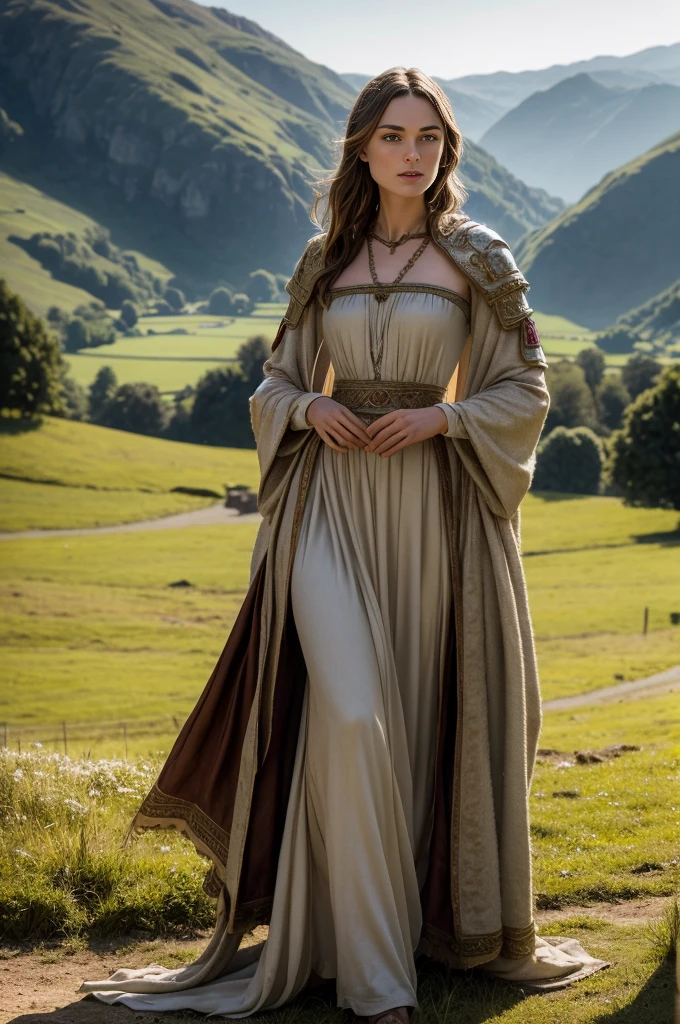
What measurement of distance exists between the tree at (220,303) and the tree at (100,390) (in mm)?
43370

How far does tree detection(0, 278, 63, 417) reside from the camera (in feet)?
224

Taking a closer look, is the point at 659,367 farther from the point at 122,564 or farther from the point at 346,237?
the point at 346,237

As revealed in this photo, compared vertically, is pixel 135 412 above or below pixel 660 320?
below

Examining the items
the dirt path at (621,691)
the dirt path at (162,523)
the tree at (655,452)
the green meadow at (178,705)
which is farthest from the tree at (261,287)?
the dirt path at (621,691)

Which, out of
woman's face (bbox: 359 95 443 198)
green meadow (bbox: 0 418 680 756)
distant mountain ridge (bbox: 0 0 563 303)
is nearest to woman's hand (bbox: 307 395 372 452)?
woman's face (bbox: 359 95 443 198)

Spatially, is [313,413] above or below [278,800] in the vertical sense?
above

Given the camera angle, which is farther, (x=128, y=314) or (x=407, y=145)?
(x=128, y=314)

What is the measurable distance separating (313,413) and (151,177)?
151738mm

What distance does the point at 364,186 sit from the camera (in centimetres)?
425

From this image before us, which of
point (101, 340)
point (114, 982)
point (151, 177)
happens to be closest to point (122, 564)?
point (114, 982)

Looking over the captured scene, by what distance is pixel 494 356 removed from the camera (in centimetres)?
409

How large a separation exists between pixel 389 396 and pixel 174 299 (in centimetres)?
13742

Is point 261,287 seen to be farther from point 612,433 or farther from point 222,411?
A: point 612,433

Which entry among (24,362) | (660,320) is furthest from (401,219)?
(660,320)
